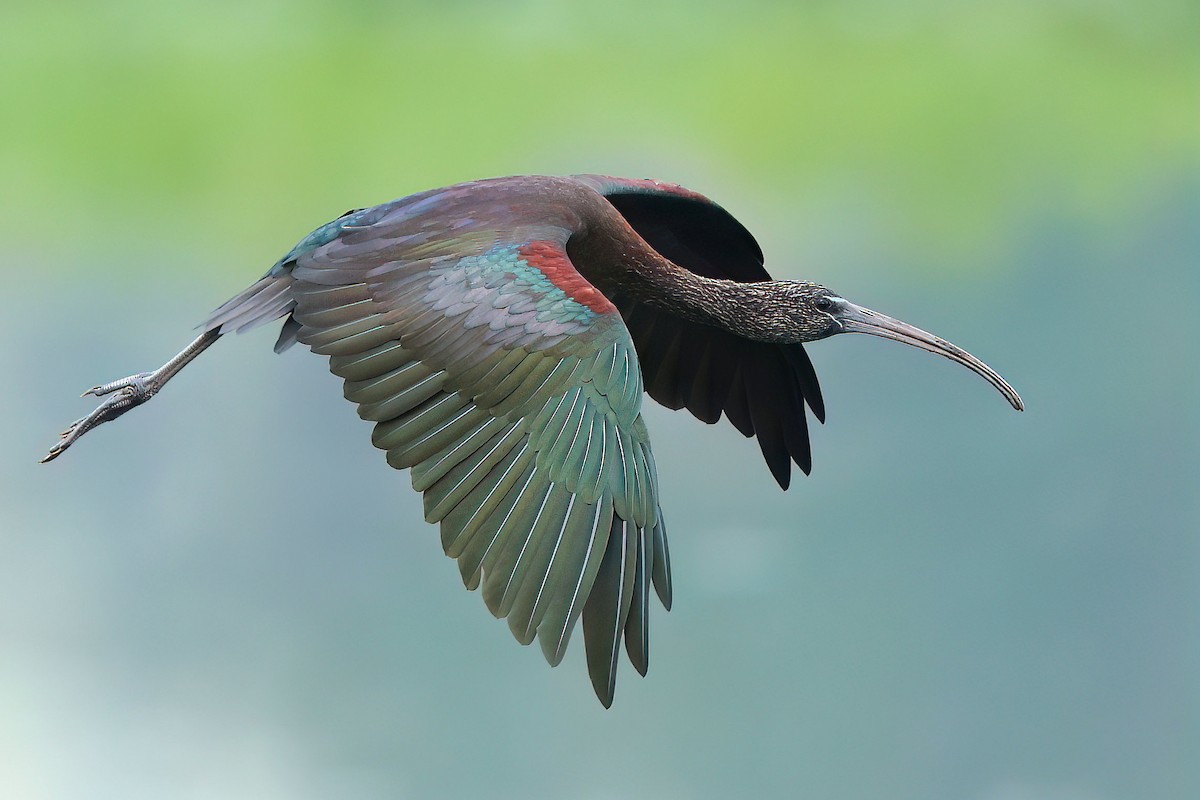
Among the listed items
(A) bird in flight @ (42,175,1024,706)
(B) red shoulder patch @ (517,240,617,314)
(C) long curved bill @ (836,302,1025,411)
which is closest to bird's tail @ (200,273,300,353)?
(A) bird in flight @ (42,175,1024,706)

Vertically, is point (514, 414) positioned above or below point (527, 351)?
below

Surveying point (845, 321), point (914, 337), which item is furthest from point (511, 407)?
point (914, 337)

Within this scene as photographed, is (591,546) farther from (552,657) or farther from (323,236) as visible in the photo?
(323,236)

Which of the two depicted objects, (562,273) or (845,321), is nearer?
(562,273)

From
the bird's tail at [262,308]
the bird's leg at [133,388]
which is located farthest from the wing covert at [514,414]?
the bird's leg at [133,388]

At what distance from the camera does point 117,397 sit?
9.44m

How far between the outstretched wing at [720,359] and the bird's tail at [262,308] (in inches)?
93.9

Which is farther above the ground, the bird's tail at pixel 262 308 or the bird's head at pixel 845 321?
the bird's head at pixel 845 321

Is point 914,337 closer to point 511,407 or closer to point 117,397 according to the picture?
point 511,407

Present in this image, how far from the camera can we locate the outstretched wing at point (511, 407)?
6742 millimetres

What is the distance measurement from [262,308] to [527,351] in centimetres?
200

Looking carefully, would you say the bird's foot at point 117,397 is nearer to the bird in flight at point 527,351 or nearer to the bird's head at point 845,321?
the bird in flight at point 527,351

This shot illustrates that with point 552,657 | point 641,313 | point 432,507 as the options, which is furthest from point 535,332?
point 641,313

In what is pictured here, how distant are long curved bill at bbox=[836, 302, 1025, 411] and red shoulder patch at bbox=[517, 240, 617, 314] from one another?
2164 millimetres
